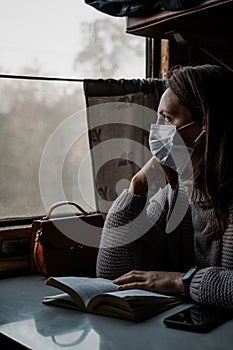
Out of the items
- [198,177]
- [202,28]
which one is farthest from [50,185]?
[202,28]

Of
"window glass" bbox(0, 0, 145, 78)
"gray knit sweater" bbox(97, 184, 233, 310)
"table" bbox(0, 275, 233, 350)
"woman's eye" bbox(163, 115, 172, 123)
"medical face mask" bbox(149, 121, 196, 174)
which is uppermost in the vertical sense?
"window glass" bbox(0, 0, 145, 78)

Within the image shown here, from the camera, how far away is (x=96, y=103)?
6.65 feet

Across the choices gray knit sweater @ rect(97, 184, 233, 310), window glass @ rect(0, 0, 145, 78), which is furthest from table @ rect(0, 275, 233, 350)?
window glass @ rect(0, 0, 145, 78)

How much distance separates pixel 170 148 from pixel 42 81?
2.08 feet

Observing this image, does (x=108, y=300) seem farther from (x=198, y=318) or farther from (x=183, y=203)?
(x=183, y=203)

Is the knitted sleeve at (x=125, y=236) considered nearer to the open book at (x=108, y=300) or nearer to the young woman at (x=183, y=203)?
the young woman at (x=183, y=203)

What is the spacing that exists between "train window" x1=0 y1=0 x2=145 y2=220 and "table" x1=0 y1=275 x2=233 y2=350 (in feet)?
2.06

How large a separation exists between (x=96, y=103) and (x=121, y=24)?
1.30 ft

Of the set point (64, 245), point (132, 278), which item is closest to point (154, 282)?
point (132, 278)

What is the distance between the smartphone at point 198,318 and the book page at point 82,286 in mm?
208

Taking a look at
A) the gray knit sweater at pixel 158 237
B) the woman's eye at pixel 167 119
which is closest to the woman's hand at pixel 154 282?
the gray knit sweater at pixel 158 237

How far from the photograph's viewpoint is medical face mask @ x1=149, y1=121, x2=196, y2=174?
1.65m

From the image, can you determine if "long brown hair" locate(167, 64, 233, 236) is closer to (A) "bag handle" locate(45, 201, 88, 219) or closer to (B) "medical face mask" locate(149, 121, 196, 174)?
(B) "medical face mask" locate(149, 121, 196, 174)

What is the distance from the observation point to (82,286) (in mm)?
1465
